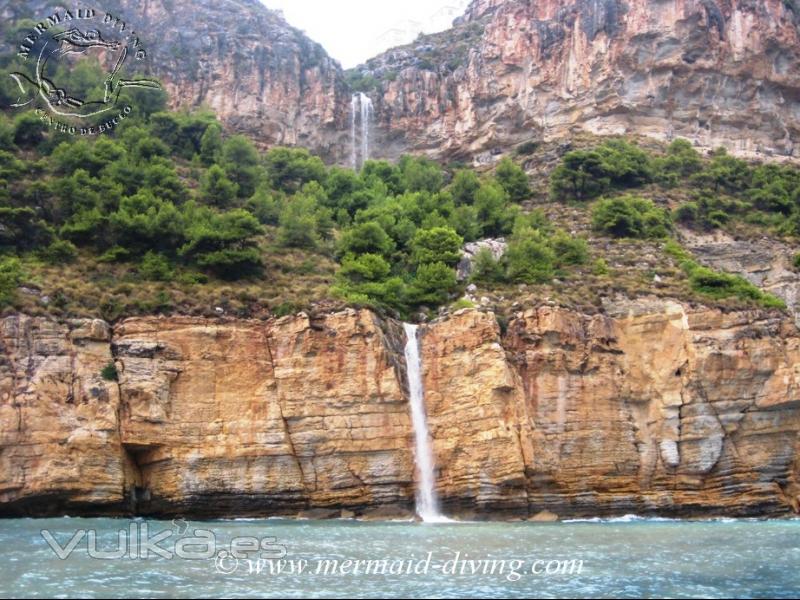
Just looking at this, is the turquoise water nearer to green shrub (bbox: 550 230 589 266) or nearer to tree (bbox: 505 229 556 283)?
tree (bbox: 505 229 556 283)

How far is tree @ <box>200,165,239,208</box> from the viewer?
53.9 m

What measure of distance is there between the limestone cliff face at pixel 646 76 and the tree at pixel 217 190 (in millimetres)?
29192

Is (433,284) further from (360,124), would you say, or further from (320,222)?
(360,124)

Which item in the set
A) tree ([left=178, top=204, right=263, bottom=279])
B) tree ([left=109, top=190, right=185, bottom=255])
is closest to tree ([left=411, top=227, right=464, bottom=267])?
tree ([left=178, top=204, right=263, bottom=279])

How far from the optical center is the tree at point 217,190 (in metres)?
53.9

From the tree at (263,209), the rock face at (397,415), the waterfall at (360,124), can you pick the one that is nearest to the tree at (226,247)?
the rock face at (397,415)

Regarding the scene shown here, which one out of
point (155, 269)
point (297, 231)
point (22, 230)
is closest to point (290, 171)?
point (297, 231)

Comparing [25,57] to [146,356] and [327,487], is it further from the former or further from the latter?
[327,487]

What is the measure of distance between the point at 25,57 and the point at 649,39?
49.2m

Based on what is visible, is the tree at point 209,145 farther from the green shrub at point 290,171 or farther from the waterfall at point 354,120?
the waterfall at point 354,120

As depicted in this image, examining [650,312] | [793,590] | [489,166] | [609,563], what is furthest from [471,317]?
[489,166]

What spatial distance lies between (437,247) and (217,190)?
15.4m

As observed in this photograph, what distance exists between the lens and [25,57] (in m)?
65.1

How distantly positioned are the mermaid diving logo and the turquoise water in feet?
127
